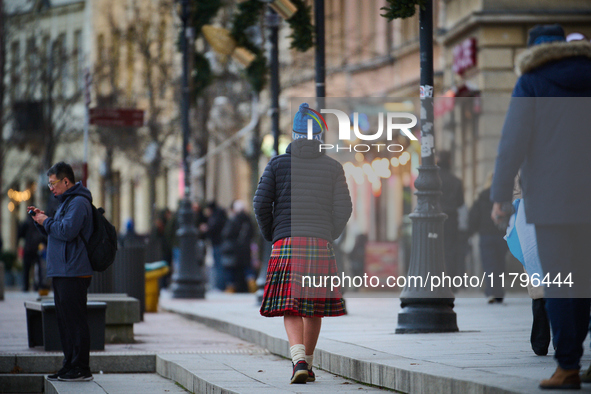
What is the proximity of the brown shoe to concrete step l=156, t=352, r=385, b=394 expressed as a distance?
1877mm

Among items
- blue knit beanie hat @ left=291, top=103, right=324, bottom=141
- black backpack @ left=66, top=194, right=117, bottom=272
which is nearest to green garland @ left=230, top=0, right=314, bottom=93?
black backpack @ left=66, top=194, right=117, bottom=272

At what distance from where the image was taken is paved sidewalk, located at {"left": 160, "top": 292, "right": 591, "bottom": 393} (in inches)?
269

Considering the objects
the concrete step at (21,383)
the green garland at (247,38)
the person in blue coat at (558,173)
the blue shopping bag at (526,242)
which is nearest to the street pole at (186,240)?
the green garland at (247,38)

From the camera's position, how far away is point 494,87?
2280 centimetres

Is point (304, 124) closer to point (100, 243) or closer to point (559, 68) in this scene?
point (100, 243)

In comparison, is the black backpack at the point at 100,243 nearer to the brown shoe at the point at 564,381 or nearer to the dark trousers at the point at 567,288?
the dark trousers at the point at 567,288

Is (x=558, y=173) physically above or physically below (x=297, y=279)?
above

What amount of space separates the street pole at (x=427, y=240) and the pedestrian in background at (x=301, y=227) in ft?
7.57

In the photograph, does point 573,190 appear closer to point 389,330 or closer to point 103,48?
point 389,330

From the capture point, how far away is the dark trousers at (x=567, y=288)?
6008mm

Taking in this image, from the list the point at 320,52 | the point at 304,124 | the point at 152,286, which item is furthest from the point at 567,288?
the point at 152,286

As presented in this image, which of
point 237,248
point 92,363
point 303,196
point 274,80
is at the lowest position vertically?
point 92,363

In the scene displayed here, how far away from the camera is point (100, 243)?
357 inches

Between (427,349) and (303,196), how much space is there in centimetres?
163
